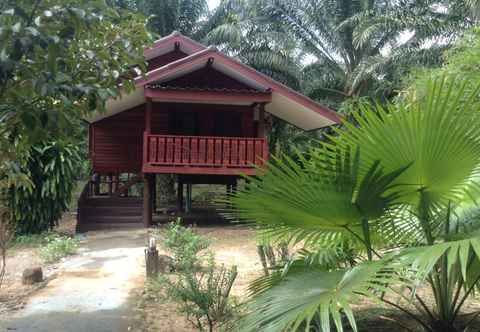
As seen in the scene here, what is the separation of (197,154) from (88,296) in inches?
281

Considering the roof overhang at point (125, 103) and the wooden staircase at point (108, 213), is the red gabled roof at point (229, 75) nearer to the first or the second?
the roof overhang at point (125, 103)

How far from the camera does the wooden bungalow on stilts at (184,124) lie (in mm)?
12859

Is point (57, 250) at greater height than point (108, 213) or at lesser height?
lesser

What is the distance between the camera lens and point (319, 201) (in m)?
2.81

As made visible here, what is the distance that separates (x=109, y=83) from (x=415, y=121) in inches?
95.3

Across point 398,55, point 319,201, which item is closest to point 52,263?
point 319,201

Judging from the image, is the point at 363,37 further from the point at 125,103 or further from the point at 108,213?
the point at 108,213

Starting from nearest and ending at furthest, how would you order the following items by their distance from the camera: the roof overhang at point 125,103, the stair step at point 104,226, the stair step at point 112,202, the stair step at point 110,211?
the stair step at point 104,226 < the stair step at point 110,211 < the roof overhang at point 125,103 < the stair step at point 112,202

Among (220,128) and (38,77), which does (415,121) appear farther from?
(220,128)

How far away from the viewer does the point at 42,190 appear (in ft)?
37.0

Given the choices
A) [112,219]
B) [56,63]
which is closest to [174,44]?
[112,219]

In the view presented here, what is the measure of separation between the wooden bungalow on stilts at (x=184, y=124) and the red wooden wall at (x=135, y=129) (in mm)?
33

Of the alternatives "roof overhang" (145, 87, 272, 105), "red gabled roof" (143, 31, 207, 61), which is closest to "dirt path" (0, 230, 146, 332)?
"roof overhang" (145, 87, 272, 105)

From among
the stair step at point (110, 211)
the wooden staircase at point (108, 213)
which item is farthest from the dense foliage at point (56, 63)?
the stair step at point (110, 211)
